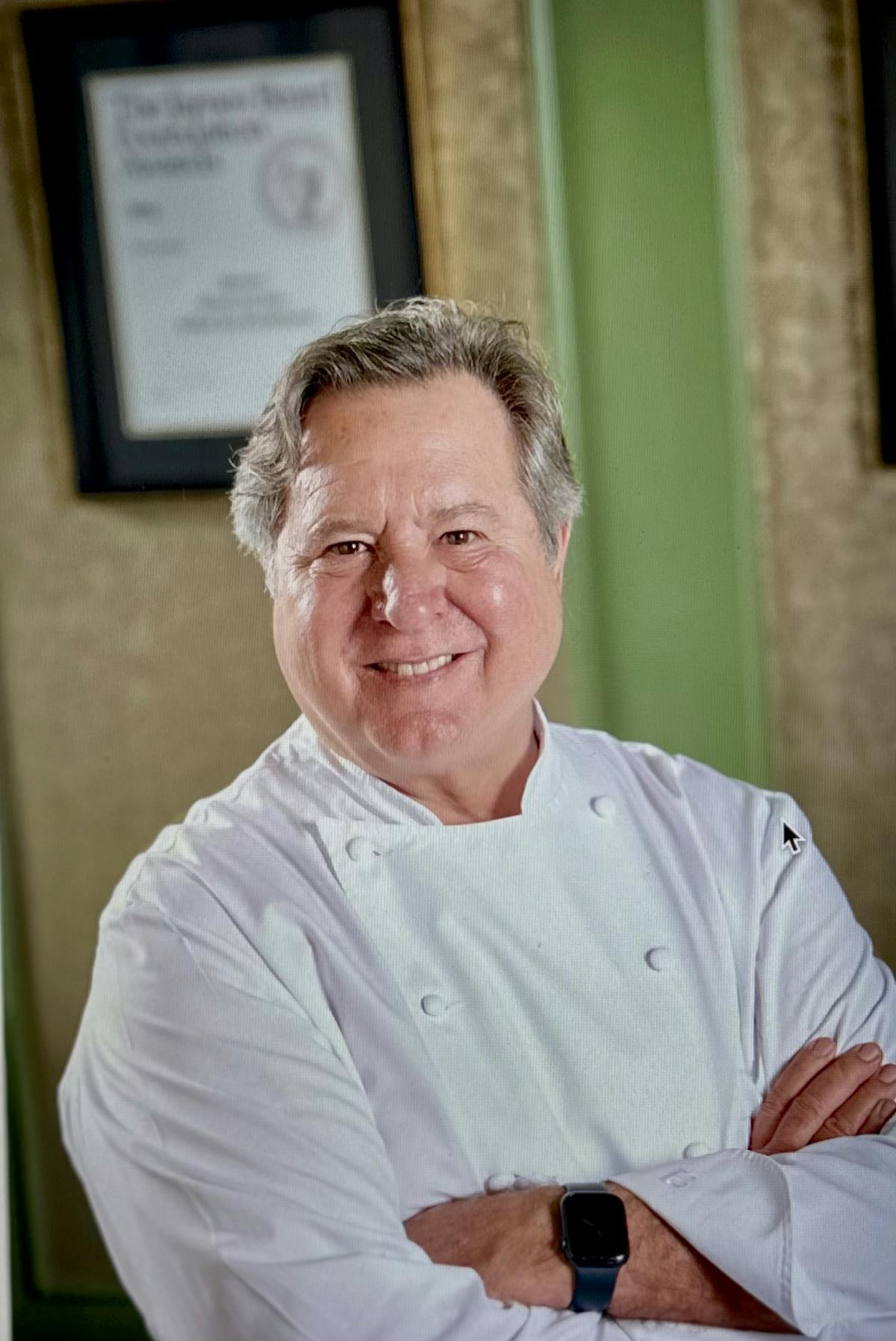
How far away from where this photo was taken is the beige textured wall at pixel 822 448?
141 centimetres

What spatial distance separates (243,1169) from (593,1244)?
349mm

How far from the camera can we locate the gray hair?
1.37 m

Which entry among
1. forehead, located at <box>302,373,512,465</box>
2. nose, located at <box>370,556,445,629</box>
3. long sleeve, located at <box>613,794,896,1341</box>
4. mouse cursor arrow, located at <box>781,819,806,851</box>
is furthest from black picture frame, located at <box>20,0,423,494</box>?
long sleeve, located at <box>613,794,896,1341</box>

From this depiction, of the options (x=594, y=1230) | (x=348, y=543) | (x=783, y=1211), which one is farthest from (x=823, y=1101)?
(x=348, y=543)

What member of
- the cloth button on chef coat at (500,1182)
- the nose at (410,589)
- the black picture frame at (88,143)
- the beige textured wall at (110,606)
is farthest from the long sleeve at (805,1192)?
the black picture frame at (88,143)

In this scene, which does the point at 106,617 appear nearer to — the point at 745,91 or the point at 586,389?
the point at 586,389

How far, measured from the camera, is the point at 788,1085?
138 cm

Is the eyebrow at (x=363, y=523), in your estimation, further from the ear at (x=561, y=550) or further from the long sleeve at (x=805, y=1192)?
the long sleeve at (x=805, y=1192)

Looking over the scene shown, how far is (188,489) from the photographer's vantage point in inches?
60.1

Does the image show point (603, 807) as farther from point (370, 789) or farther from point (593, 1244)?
point (593, 1244)

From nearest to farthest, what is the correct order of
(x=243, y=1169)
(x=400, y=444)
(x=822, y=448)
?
(x=243, y=1169) < (x=400, y=444) < (x=822, y=448)

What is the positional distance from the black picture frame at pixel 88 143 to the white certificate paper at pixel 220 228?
0.05 ft

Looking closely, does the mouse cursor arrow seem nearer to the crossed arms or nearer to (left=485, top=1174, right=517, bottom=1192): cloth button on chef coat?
the crossed arms

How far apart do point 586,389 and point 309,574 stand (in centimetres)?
40
